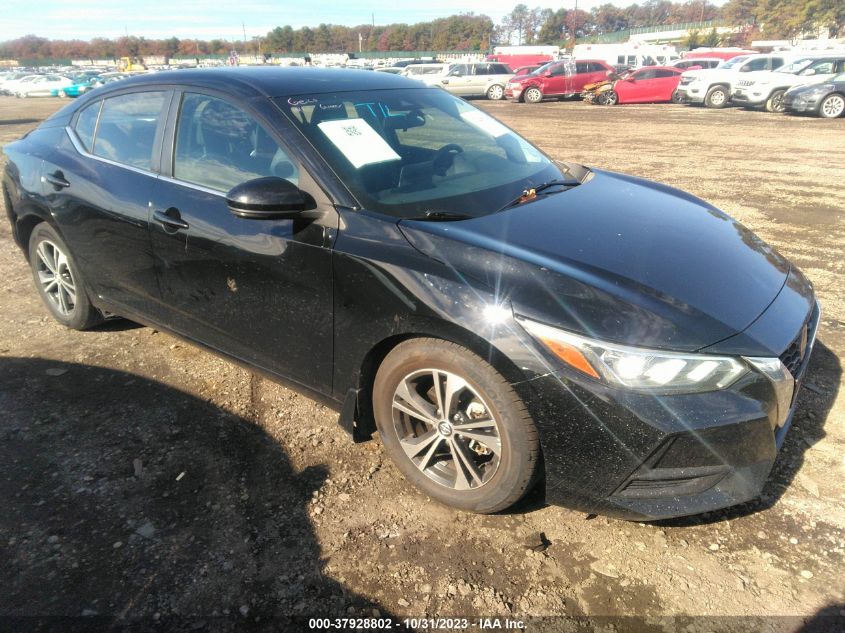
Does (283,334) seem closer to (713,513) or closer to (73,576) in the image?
(73,576)

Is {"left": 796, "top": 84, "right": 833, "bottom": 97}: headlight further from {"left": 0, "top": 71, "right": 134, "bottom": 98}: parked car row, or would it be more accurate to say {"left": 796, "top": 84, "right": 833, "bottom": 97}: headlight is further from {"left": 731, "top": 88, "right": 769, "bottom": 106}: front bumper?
{"left": 0, "top": 71, "right": 134, "bottom": 98}: parked car row

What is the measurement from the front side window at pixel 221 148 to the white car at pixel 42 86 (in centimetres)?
4181

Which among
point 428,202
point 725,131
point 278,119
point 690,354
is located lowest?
point 725,131

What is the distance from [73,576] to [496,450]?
5.45 ft

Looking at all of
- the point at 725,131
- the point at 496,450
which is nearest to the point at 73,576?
the point at 496,450

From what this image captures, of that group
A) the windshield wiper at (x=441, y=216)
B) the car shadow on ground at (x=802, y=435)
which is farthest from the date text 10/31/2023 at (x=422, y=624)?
the windshield wiper at (x=441, y=216)

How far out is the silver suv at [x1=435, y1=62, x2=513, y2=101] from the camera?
28094mm

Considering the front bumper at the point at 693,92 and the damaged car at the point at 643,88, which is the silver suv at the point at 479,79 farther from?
the front bumper at the point at 693,92

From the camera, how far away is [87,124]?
379cm

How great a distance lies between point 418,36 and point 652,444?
403 feet

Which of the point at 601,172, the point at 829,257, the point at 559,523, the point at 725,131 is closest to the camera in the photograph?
the point at 559,523

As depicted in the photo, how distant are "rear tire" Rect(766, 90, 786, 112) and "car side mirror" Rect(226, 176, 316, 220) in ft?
66.9

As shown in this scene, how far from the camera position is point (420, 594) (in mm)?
2189

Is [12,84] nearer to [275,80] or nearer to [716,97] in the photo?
[716,97]
